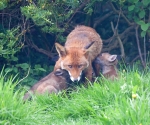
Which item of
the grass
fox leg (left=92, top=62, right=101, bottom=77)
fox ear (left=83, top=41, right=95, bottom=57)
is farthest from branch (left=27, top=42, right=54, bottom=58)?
the grass

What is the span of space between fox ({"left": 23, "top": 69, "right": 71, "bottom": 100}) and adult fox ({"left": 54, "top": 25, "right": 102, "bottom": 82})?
156mm

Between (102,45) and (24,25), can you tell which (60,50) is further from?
(102,45)

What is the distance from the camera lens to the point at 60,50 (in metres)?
8.14

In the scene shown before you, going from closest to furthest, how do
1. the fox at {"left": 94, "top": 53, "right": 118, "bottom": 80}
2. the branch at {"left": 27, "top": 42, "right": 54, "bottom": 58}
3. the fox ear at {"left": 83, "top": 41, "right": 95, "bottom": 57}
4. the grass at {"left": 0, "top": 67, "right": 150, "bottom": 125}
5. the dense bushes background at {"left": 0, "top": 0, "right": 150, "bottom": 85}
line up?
the grass at {"left": 0, "top": 67, "right": 150, "bottom": 125} → the dense bushes background at {"left": 0, "top": 0, "right": 150, "bottom": 85} → the fox ear at {"left": 83, "top": 41, "right": 95, "bottom": 57} → the fox at {"left": 94, "top": 53, "right": 118, "bottom": 80} → the branch at {"left": 27, "top": 42, "right": 54, "bottom": 58}

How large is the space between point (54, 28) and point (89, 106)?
8.28 ft

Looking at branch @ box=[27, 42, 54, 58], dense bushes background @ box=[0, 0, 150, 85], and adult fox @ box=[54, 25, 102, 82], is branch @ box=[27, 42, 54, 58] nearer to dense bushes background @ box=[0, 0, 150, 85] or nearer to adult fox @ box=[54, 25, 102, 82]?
dense bushes background @ box=[0, 0, 150, 85]

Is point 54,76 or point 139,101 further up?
point 139,101

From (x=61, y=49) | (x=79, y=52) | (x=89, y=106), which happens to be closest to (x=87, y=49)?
(x=79, y=52)

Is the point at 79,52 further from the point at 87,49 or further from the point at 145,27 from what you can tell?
the point at 145,27

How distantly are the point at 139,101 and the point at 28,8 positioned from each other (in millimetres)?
2901

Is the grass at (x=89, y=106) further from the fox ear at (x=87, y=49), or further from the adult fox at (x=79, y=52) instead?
the fox ear at (x=87, y=49)

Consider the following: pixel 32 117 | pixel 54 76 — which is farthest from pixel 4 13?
pixel 32 117

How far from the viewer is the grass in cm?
542

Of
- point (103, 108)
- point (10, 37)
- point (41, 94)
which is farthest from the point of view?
point (10, 37)
